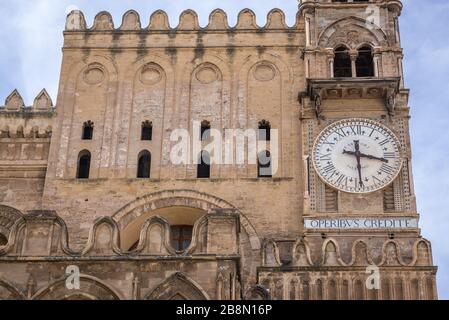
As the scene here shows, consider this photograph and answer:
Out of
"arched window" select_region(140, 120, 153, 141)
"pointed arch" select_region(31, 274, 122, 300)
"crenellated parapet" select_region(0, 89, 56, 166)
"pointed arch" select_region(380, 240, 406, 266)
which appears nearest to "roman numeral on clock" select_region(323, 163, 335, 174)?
"pointed arch" select_region(380, 240, 406, 266)

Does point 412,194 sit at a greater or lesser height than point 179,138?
lesser

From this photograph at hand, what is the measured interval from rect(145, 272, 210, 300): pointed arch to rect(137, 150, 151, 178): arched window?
8.63m

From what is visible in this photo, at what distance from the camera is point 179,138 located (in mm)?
21406

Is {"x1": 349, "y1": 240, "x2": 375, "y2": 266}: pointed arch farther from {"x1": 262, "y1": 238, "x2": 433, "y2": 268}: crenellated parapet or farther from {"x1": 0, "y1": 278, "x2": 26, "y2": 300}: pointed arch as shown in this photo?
{"x1": 0, "y1": 278, "x2": 26, "y2": 300}: pointed arch

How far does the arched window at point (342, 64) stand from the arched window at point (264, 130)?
2109 millimetres

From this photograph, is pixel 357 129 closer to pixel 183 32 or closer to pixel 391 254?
pixel 391 254

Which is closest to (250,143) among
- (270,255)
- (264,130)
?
(264,130)

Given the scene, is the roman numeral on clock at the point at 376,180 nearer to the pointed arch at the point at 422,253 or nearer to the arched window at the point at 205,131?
the pointed arch at the point at 422,253

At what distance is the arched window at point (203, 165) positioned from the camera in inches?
832

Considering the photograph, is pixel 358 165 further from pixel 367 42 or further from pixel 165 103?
pixel 165 103

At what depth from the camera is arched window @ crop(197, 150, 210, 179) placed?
2112 cm
